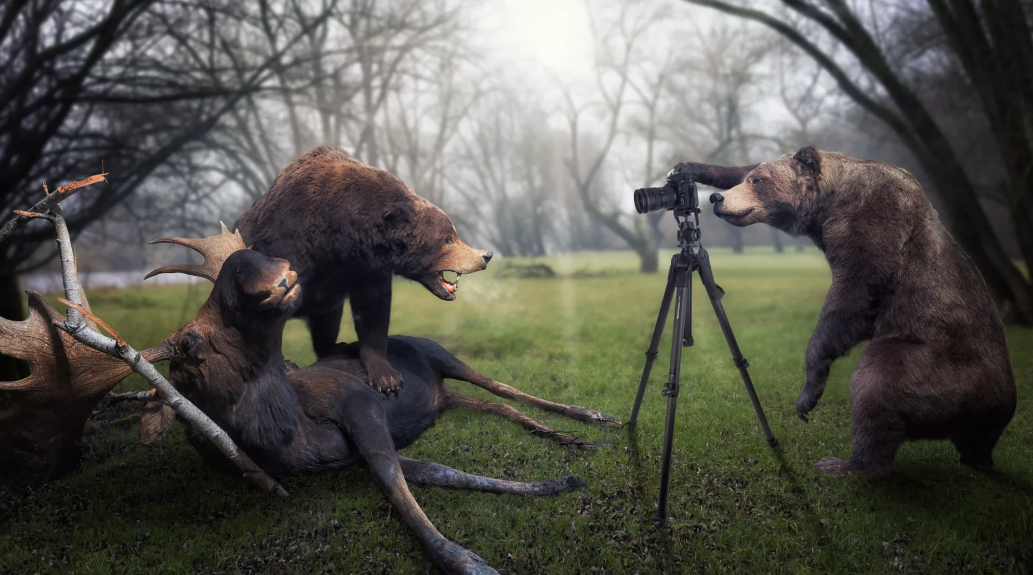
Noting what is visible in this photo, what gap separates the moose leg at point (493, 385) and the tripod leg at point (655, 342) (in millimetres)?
184

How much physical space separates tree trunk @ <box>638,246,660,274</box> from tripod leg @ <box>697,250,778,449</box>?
104 cm

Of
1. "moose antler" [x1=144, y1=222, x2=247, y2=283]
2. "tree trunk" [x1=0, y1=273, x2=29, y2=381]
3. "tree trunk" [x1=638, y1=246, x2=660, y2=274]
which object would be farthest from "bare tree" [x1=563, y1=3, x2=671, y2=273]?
"tree trunk" [x1=0, y1=273, x2=29, y2=381]

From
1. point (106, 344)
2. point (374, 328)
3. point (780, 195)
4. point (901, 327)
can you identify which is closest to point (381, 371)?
point (374, 328)

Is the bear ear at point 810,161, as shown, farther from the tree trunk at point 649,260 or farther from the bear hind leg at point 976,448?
the tree trunk at point 649,260

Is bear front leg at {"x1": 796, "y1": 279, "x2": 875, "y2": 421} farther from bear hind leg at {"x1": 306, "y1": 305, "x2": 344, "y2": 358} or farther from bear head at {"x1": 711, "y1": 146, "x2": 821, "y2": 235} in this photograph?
bear hind leg at {"x1": 306, "y1": 305, "x2": 344, "y2": 358}

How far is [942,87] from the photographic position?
10.5 ft

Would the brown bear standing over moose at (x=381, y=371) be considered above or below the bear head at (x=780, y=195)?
below

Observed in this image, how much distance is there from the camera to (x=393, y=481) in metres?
2.11

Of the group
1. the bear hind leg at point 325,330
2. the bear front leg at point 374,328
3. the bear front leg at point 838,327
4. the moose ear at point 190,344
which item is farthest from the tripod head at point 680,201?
the moose ear at point 190,344

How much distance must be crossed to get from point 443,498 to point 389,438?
310 mm

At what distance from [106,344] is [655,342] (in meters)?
1.98

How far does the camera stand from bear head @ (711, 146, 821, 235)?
2.29 m

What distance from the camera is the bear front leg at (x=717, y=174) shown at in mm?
2512

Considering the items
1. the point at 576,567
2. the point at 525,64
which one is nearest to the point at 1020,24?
the point at 525,64
